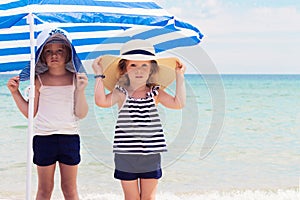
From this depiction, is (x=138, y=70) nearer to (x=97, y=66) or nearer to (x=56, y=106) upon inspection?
(x=97, y=66)

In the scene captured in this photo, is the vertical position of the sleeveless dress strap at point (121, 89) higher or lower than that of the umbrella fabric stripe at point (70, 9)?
lower

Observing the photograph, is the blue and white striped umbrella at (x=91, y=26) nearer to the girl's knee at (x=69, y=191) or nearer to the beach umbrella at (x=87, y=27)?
the beach umbrella at (x=87, y=27)

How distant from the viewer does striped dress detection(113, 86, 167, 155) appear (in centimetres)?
376

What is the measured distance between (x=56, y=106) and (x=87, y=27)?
634 millimetres

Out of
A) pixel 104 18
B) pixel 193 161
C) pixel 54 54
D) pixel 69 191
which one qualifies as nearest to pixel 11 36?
pixel 54 54

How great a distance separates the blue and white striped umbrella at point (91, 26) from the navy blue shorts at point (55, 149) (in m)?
0.56

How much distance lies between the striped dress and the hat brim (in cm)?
19

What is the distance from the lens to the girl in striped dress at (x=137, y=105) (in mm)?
3766

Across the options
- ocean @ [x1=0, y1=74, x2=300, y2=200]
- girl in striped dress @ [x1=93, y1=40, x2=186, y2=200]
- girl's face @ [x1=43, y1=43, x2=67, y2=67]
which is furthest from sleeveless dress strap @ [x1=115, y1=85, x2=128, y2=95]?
girl's face @ [x1=43, y1=43, x2=67, y2=67]

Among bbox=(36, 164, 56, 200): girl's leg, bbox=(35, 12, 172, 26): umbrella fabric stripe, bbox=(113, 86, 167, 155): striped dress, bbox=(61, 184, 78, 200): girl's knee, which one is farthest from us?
bbox=(61, 184, 78, 200): girl's knee

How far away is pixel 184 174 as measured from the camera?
830 centimetres

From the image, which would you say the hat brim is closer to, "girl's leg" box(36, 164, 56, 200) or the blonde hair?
the blonde hair

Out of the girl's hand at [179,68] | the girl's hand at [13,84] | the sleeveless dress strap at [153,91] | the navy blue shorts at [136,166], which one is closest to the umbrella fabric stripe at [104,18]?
the girl's hand at [179,68]

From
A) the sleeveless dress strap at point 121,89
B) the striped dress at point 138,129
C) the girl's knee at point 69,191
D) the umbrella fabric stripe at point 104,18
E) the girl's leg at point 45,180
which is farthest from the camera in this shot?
the girl's knee at point 69,191
